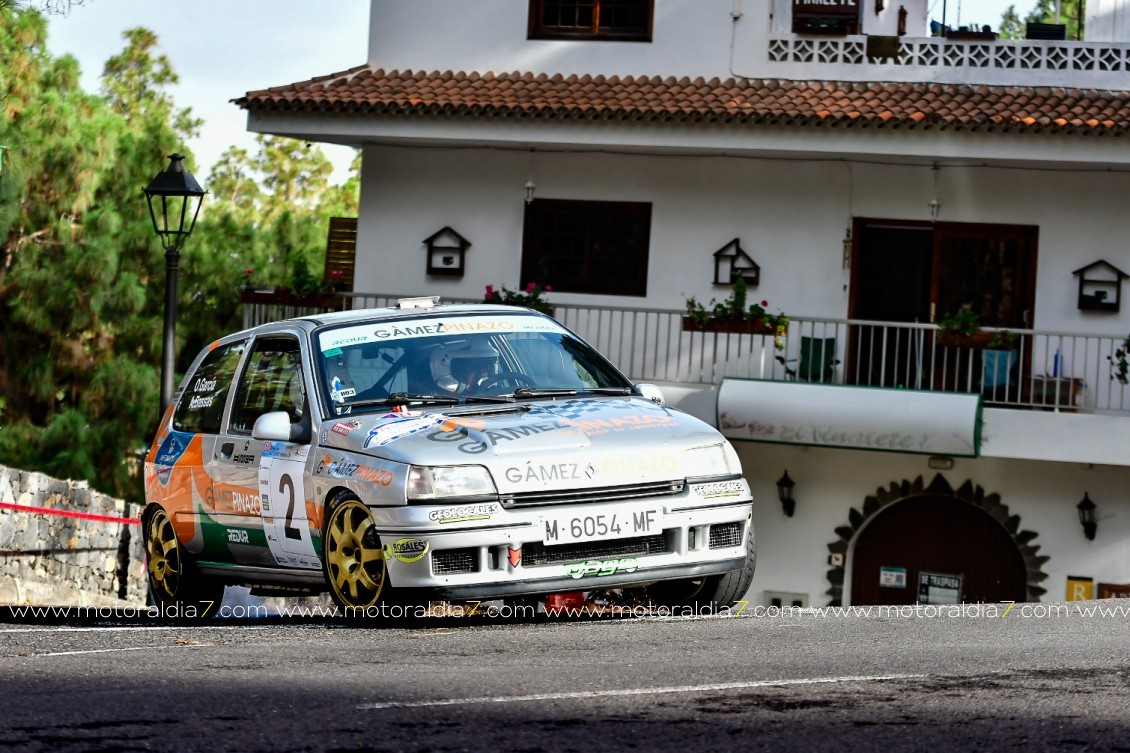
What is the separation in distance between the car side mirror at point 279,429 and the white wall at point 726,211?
12808 millimetres

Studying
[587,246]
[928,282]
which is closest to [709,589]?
[928,282]

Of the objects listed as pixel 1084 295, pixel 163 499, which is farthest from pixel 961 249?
pixel 163 499

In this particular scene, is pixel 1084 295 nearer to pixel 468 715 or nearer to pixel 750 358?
pixel 750 358

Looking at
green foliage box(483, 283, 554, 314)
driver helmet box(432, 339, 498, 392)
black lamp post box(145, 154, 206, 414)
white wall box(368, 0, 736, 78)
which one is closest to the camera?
driver helmet box(432, 339, 498, 392)

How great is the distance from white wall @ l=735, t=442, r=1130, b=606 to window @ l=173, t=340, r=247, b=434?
37.4ft

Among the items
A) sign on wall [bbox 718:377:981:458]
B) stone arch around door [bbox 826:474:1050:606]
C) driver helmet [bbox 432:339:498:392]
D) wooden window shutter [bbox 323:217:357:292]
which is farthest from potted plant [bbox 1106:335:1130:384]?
driver helmet [bbox 432:339:498:392]

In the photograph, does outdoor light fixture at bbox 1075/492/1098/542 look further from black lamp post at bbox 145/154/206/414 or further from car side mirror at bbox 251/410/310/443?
car side mirror at bbox 251/410/310/443

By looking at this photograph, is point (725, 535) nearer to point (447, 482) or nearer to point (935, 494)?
point (447, 482)

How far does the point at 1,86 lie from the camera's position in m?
25.8

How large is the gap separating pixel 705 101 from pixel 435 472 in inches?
519

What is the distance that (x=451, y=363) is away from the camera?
9.64 meters

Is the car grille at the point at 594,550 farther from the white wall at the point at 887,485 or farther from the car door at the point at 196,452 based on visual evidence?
the white wall at the point at 887,485

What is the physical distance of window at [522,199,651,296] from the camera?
873 inches

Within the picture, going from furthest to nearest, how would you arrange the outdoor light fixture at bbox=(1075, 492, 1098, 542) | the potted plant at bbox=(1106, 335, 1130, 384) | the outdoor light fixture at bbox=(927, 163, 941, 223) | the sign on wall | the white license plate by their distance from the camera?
the outdoor light fixture at bbox=(927, 163, 941, 223) → the outdoor light fixture at bbox=(1075, 492, 1098, 542) → the potted plant at bbox=(1106, 335, 1130, 384) → the sign on wall → the white license plate
